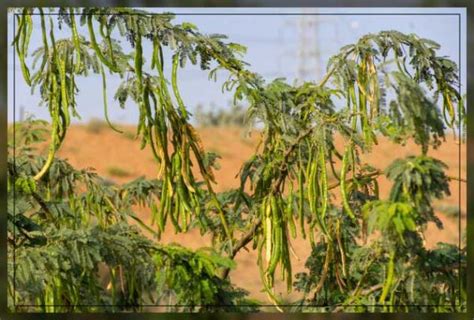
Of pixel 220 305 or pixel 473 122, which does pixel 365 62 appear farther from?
pixel 220 305

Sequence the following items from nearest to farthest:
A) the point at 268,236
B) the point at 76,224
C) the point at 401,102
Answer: the point at 401,102
the point at 268,236
the point at 76,224

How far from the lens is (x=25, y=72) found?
10.8 ft

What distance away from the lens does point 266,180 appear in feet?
11.5

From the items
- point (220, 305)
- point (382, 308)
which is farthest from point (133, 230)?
point (382, 308)

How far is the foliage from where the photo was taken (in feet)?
10.5

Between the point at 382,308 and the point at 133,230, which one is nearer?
the point at 382,308

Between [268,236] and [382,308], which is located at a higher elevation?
[268,236]

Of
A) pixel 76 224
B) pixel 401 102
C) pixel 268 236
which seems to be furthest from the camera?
pixel 76 224

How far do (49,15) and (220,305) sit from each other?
1.21 meters

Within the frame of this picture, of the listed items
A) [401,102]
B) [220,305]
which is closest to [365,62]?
[401,102]

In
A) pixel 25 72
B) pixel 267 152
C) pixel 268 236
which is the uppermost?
pixel 25 72

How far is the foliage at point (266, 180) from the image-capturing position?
10.5ft

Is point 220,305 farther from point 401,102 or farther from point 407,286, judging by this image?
point 401,102

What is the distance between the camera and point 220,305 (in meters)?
3.54
